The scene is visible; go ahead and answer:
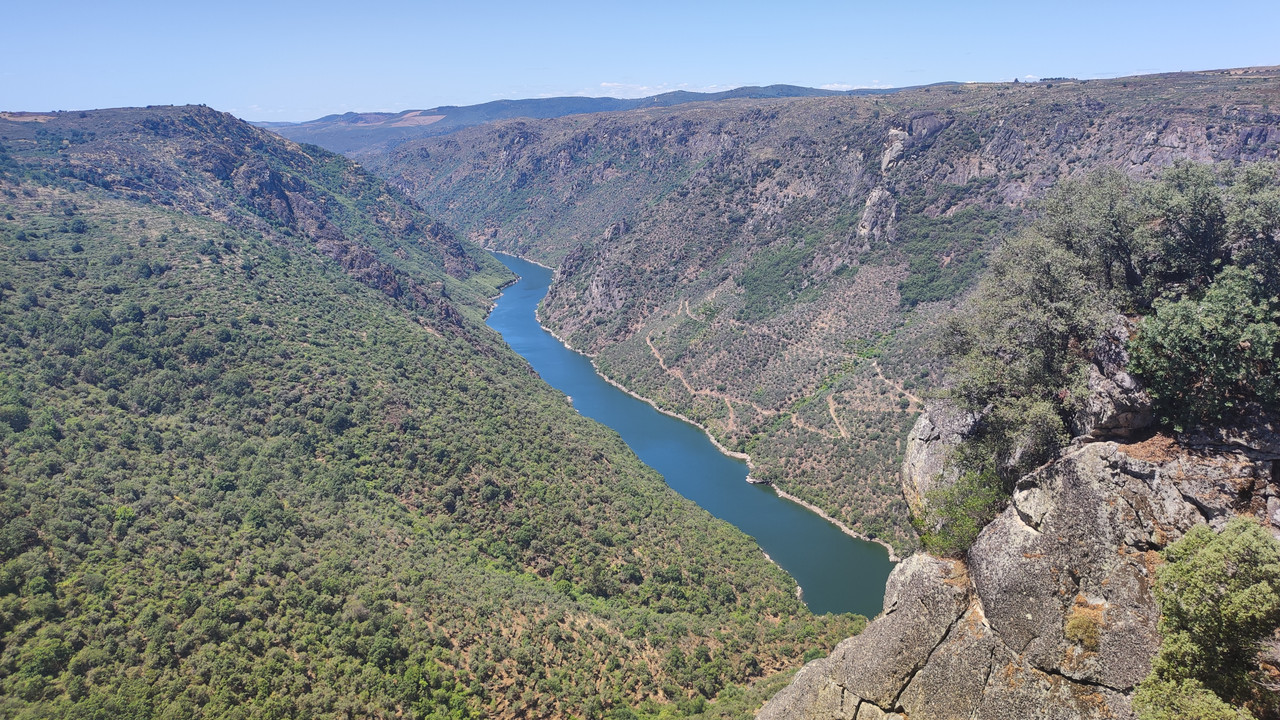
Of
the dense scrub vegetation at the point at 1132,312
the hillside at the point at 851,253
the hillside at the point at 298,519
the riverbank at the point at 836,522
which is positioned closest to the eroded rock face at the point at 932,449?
the dense scrub vegetation at the point at 1132,312

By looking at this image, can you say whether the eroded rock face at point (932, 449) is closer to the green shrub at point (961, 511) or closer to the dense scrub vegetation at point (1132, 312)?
the dense scrub vegetation at point (1132, 312)

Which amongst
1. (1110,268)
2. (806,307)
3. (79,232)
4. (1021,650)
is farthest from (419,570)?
(806,307)

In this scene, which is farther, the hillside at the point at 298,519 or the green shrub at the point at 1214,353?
the hillside at the point at 298,519

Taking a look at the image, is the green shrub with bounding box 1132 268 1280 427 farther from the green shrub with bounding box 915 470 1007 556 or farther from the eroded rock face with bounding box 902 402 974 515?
the eroded rock face with bounding box 902 402 974 515

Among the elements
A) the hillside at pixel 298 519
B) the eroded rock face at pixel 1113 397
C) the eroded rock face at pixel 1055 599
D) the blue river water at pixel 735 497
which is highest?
the eroded rock face at pixel 1113 397

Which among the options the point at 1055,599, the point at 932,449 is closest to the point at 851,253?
the point at 932,449

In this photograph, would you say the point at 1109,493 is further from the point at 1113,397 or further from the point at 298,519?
the point at 298,519

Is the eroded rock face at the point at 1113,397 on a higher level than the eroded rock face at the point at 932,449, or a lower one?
higher

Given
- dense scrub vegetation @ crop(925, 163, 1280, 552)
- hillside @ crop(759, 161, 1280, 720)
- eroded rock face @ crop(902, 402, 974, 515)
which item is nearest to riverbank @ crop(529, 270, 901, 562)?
eroded rock face @ crop(902, 402, 974, 515)
